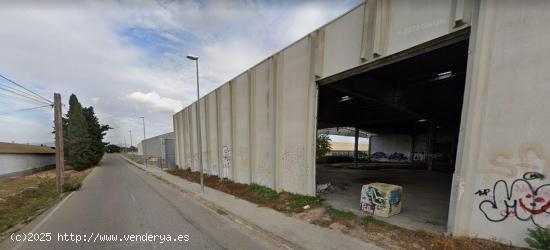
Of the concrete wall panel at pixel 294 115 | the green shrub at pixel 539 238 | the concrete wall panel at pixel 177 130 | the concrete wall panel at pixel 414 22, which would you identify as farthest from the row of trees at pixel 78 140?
the green shrub at pixel 539 238

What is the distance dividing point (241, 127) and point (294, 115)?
5416 mm

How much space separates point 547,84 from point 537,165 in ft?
5.13

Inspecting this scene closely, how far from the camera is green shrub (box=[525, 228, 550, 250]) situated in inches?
171

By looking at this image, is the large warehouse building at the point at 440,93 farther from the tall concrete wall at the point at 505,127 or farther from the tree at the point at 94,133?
the tree at the point at 94,133

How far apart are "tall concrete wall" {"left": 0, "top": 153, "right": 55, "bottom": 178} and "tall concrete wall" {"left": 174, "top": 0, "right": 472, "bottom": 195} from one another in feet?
97.2

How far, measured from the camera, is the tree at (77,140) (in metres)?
35.2

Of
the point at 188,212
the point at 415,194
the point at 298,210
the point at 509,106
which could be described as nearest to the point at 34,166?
the point at 188,212

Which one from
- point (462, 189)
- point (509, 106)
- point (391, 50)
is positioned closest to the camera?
point (509, 106)

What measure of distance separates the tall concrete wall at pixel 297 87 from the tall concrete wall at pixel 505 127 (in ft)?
2.78

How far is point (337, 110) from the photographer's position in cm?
2333

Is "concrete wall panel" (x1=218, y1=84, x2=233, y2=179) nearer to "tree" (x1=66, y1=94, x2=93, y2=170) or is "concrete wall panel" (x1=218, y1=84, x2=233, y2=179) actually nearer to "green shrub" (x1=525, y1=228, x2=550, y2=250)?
"green shrub" (x1=525, y1=228, x2=550, y2=250)

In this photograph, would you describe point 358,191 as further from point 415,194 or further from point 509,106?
point 509,106

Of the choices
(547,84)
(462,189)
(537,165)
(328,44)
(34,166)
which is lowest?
(34,166)

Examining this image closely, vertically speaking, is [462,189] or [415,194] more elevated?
[462,189]
